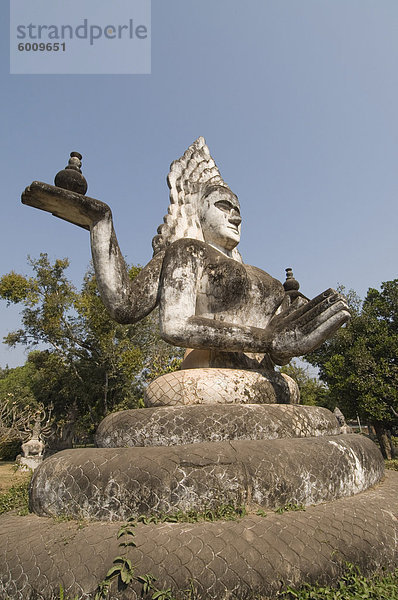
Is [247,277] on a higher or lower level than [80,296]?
lower

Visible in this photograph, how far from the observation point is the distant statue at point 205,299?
3438mm

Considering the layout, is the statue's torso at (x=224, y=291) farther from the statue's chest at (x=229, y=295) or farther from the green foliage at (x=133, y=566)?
the green foliage at (x=133, y=566)

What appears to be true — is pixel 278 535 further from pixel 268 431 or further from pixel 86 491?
pixel 86 491

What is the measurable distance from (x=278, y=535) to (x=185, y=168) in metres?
4.17

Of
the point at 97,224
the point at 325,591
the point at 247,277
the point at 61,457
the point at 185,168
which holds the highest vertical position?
the point at 185,168

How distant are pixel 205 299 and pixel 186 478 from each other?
71.2 inches

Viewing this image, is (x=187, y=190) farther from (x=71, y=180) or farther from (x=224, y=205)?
(x=71, y=180)

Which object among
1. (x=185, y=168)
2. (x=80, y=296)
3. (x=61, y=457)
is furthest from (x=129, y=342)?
(x=61, y=457)

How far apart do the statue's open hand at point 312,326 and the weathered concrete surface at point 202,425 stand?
555 millimetres

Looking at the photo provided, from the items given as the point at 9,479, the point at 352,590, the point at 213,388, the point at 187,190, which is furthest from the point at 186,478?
the point at 9,479

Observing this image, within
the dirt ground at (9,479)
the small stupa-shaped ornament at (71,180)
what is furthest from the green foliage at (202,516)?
the dirt ground at (9,479)

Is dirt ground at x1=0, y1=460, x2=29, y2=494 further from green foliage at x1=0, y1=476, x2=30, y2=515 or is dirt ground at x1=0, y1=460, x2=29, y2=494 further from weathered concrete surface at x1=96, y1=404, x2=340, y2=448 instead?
Answer: weathered concrete surface at x1=96, y1=404, x2=340, y2=448

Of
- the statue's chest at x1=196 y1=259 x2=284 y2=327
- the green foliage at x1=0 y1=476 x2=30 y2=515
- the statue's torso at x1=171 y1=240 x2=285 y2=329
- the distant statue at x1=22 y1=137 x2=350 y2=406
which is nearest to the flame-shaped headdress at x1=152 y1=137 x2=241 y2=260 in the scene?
the distant statue at x1=22 y1=137 x2=350 y2=406

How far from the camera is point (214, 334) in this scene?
11.1ft
